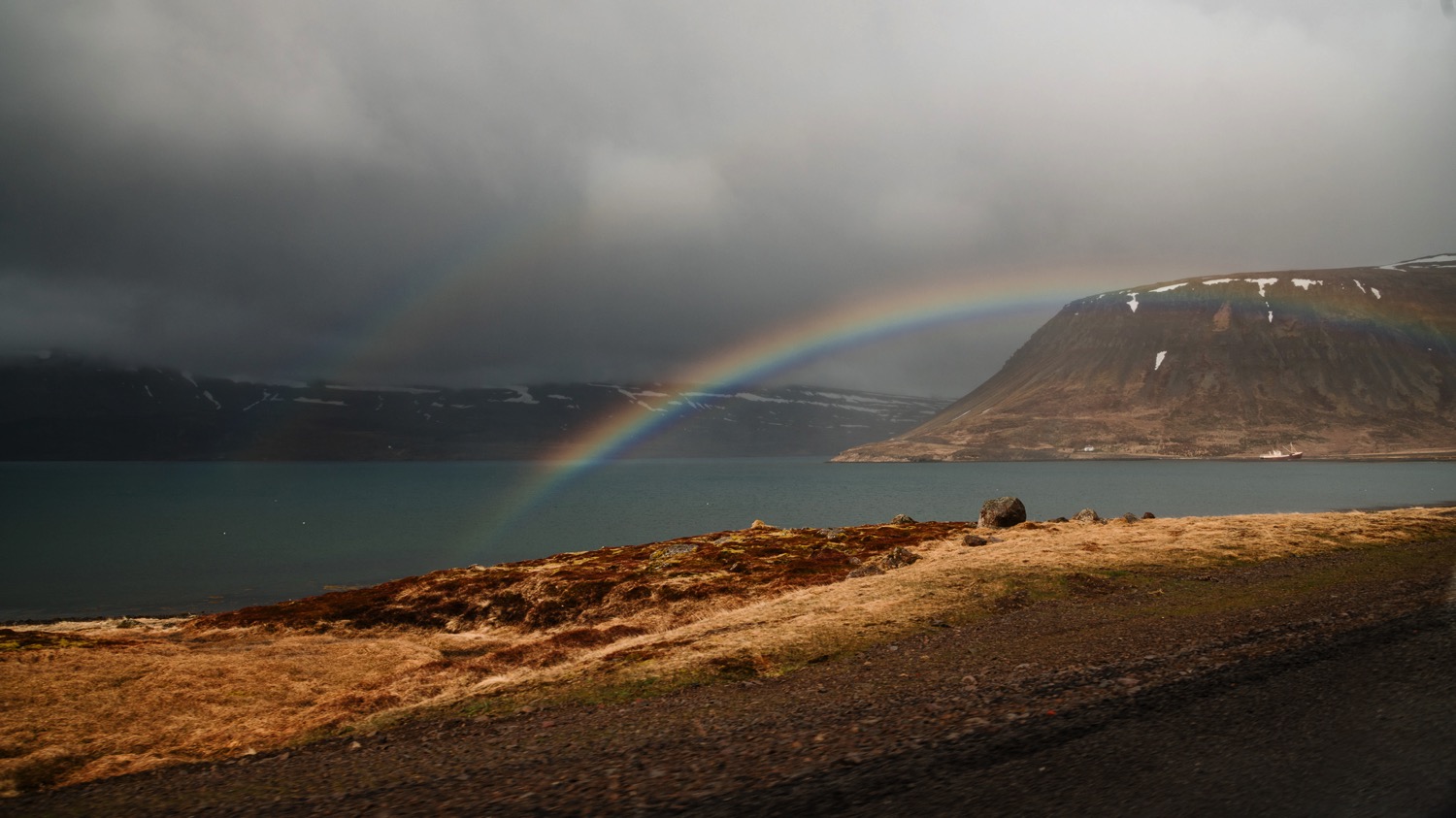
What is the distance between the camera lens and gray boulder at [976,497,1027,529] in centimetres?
5697

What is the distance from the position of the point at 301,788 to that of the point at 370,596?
1425 inches

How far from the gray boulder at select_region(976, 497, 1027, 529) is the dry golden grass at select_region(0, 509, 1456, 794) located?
294 cm

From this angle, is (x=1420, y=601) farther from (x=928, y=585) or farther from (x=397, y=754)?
(x=397, y=754)

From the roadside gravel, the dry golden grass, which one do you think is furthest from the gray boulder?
the roadside gravel

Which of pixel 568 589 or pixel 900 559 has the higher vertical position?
pixel 900 559

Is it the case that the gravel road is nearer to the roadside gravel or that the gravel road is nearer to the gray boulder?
the roadside gravel

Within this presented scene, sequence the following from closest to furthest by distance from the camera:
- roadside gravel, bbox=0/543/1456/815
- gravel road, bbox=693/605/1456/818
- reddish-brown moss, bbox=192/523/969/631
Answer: gravel road, bbox=693/605/1456/818 < roadside gravel, bbox=0/543/1456/815 < reddish-brown moss, bbox=192/523/969/631

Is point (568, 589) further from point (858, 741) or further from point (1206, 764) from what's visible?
point (1206, 764)

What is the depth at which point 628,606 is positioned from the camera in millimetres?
39375

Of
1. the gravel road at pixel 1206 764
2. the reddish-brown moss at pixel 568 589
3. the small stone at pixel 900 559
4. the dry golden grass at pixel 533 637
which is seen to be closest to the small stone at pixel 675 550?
the reddish-brown moss at pixel 568 589

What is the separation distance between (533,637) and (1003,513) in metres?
36.8

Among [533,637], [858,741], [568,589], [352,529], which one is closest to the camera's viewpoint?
[858,741]

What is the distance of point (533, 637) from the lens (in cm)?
3781

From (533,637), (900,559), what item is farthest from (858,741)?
(900,559)
